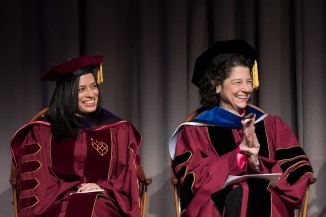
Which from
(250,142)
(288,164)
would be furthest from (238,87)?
(288,164)

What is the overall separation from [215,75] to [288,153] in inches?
25.9

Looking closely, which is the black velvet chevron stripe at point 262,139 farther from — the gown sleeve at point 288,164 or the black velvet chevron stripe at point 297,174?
the black velvet chevron stripe at point 297,174

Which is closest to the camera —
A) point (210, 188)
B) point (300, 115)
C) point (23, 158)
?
point (210, 188)

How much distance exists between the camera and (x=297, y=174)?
11.6ft

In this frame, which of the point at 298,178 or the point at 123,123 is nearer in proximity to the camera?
the point at 298,178

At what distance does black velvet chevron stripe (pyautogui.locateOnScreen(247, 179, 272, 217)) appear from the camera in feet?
10.7

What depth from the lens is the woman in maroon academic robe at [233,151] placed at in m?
3.34

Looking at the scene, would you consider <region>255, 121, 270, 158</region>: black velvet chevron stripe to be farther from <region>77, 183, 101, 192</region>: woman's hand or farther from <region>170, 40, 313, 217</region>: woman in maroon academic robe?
<region>77, 183, 101, 192</region>: woman's hand

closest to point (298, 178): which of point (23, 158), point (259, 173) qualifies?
point (259, 173)

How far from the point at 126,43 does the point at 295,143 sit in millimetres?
1724

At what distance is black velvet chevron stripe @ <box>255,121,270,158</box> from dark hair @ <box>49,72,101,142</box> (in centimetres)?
111

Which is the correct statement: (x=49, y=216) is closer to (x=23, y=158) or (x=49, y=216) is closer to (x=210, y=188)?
(x=23, y=158)

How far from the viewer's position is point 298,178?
353cm

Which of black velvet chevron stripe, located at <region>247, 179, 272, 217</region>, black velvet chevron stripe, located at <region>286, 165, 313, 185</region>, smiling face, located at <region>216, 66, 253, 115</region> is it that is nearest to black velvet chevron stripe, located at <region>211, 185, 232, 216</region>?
black velvet chevron stripe, located at <region>247, 179, 272, 217</region>
